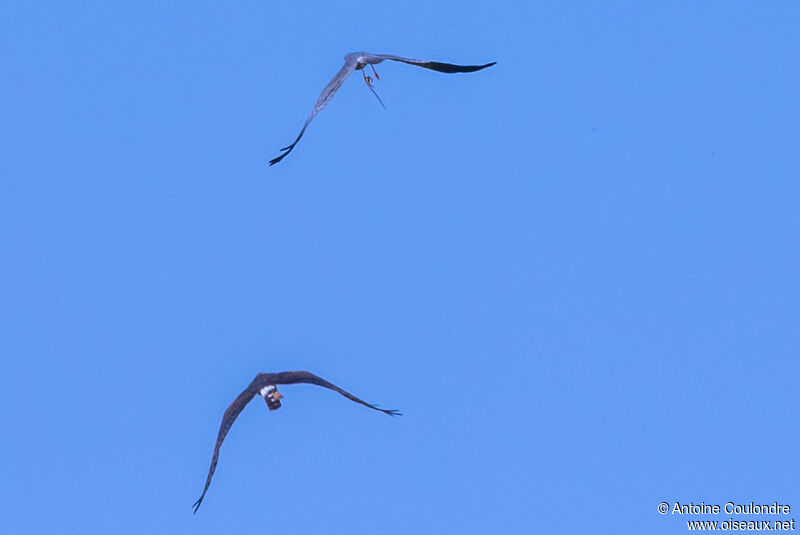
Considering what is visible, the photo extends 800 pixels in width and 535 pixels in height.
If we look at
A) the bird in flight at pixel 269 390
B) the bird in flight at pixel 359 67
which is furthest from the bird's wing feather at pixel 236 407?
the bird in flight at pixel 359 67

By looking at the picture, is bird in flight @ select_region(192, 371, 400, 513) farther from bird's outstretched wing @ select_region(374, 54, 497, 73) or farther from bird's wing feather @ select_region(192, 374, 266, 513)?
bird's outstretched wing @ select_region(374, 54, 497, 73)

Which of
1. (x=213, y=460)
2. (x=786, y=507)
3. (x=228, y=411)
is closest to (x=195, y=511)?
(x=213, y=460)

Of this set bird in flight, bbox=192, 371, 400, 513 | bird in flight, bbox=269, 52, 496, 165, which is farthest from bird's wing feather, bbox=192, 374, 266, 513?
bird in flight, bbox=269, 52, 496, 165

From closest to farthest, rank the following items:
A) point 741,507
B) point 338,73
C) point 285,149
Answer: point 285,149 → point 338,73 → point 741,507

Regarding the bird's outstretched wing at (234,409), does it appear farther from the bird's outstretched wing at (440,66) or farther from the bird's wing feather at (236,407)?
the bird's outstretched wing at (440,66)

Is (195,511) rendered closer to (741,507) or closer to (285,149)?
(285,149)

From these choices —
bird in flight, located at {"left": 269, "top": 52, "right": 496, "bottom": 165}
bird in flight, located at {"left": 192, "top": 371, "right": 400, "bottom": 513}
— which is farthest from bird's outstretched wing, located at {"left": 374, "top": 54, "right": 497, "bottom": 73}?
bird in flight, located at {"left": 192, "top": 371, "right": 400, "bottom": 513}

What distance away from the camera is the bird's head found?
24.5m

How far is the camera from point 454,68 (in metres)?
23.4

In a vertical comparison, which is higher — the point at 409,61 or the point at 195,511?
the point at 409,61

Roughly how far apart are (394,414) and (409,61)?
8.75 metres

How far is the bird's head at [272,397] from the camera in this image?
24.5m

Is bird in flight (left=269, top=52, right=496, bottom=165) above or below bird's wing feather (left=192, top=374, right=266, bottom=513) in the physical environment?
above

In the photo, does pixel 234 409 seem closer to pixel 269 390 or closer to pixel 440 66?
pixel 269 390
